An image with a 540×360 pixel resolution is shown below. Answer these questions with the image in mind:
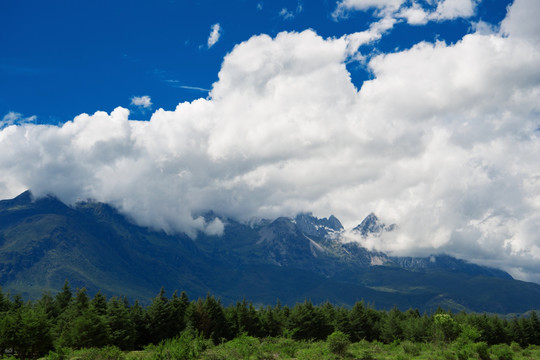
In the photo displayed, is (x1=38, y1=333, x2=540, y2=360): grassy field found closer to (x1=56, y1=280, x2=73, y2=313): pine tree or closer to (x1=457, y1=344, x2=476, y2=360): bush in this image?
(x1=457, y1=344, x2=476, y2=360): bush

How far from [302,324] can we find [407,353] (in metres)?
58.0

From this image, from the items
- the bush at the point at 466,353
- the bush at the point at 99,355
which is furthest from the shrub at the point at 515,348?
the bush at the point at 99,355

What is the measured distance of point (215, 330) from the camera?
11431 cm

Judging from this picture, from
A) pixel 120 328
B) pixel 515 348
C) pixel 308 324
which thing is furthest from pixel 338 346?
pixel 308 324

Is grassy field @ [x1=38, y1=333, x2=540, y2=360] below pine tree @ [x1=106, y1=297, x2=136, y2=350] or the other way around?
the other way around

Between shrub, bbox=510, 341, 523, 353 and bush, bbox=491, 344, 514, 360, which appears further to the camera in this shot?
shrub, bbox=510, 341, 523, 353

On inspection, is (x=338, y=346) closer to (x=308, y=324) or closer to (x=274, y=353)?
(x=274, y=353)

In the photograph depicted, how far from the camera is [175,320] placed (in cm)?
10850

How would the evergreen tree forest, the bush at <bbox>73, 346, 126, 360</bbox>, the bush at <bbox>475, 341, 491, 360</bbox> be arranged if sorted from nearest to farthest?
the bush at <bbox>73, 346, 126, 360</bbox> → the evergreen tree forest → the bush at <bbox>475, 341, 491, 360</bbox>

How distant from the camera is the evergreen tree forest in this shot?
65.3 metres

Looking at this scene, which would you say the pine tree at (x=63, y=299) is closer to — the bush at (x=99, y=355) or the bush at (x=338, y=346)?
the bush at (x=99, y=355)

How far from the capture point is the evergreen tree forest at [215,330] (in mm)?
65312

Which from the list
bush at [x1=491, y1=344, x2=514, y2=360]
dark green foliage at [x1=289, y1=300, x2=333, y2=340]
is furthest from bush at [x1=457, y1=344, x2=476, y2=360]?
dark green foliage at [x1=289, y1=300, x2=333, y2=340]

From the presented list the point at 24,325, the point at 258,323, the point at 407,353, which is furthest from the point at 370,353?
the point at 258,323
